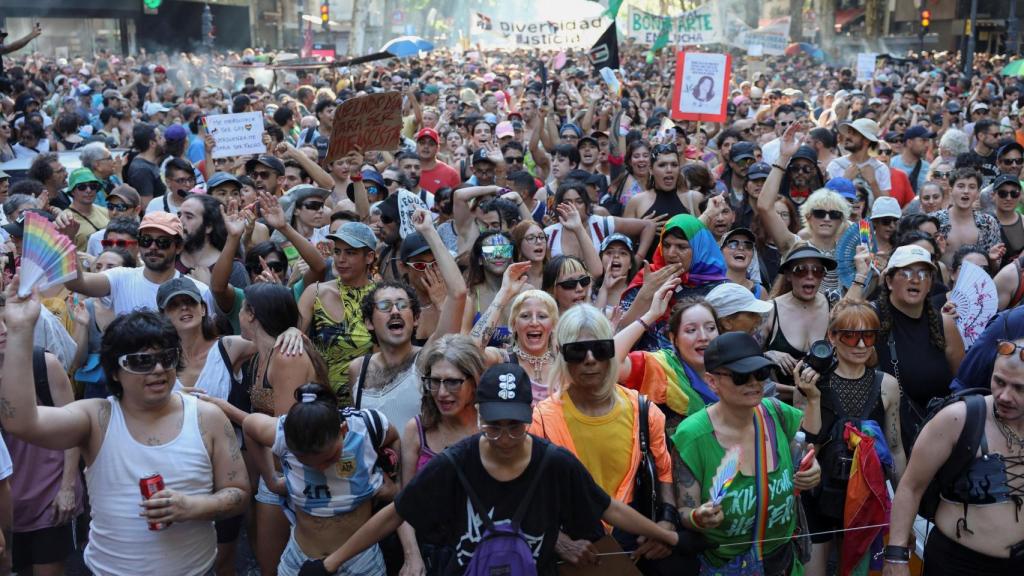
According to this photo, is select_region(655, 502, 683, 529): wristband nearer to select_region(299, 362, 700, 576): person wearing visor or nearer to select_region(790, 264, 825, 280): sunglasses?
select_region(299, 362, 700, 576): person wearing visor

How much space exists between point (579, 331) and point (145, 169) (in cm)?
668

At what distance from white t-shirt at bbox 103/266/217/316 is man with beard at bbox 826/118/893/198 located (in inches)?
233

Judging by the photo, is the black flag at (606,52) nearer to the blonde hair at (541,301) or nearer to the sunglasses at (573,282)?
the sunglasses at (573,282)

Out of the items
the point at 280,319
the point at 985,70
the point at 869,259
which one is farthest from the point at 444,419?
the point at 985,70

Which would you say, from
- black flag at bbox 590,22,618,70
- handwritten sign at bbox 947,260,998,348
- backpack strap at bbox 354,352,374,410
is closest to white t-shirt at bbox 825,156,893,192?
handwritten sign at bbox 947,260,998,348

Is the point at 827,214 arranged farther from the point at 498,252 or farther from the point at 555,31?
the point at 555,31

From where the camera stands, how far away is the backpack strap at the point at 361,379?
4559mm

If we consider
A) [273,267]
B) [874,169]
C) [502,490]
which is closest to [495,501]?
[502,490]

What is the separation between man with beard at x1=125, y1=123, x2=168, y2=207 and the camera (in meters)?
9.32

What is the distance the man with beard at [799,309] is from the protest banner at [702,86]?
633 cm

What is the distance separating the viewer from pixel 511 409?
128 inches

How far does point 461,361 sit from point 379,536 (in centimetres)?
75

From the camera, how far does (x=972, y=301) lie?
17.8 feet

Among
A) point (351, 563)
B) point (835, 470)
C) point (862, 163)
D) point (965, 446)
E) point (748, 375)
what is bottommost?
point (351, 563)
